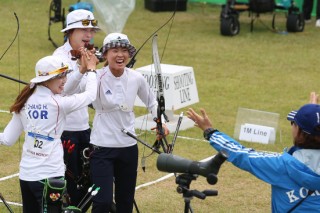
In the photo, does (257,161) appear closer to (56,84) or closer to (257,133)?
(56,84)

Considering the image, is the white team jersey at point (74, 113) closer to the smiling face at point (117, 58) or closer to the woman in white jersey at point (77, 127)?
the woman in white jersey at point (77, 127)

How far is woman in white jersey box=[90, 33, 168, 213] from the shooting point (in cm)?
679

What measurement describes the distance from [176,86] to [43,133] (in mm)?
5120

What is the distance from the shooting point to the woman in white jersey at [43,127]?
20.1 feet

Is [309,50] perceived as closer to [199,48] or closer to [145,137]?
[199,48]

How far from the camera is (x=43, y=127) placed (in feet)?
20.1

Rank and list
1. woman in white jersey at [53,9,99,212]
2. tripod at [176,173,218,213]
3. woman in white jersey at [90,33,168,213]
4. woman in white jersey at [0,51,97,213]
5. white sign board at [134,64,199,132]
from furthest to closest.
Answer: white sign board at [134,64,199,132]
woman in white jersey at [53,9,99,212]
woman in white jersey at [90,33,168,213]
woman in white jersey at [0,51,97,213]
tripod at [176,173,218,213]

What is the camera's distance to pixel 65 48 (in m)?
7.36

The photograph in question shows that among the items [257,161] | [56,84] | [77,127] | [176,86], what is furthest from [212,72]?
[257,161]

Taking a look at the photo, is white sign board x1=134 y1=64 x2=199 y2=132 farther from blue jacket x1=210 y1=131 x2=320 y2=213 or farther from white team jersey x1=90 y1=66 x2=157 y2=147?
blue jacket x1=210 y1=131 x2=320 y2=213

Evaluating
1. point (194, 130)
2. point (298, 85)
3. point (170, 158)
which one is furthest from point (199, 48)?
point (170, 158)

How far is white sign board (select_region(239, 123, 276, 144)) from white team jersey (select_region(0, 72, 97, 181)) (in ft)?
16.1

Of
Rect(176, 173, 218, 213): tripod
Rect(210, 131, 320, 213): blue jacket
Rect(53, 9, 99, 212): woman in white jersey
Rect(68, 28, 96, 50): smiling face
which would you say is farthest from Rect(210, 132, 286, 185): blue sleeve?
Rect(68, 28, 96, 50): smiling face

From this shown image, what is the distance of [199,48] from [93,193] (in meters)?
10.9
